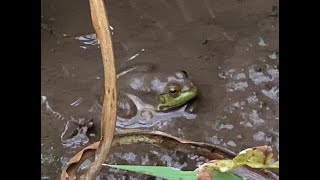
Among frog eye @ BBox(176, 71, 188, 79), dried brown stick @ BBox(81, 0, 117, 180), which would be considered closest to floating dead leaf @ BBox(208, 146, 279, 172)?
dried brown stick @ BBox(81, 0, 117, 180)

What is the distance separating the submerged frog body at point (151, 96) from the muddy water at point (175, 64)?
2 centimetres

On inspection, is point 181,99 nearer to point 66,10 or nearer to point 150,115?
point 150,115

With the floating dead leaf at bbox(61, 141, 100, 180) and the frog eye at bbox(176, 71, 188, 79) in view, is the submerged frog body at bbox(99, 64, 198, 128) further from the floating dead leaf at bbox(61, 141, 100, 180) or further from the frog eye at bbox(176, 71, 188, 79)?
the floating dead leaf at bbox(61, 141, 100, 180)

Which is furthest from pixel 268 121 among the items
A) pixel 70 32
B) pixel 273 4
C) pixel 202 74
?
pixel 70 32

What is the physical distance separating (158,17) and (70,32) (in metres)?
0.25

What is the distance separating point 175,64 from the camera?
1.62m

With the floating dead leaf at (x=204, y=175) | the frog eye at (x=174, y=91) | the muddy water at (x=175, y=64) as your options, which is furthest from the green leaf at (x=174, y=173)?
the frog eye at (x=174, y=91)

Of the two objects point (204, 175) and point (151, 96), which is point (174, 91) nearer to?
point (151, 96)

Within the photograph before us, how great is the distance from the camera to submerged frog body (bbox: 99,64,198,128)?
1.57m

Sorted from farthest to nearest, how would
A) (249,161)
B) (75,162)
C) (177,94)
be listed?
1. (177,94)
2. (75,162)
3. (249,161)

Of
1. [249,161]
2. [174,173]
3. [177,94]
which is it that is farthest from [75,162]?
[177,94]

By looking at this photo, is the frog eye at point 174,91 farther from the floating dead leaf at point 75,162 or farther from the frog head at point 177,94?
the floating dead leaf at point 75,162

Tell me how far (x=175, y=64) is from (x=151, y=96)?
4.4 inches

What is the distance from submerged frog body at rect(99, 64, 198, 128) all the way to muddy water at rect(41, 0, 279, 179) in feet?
0.08
